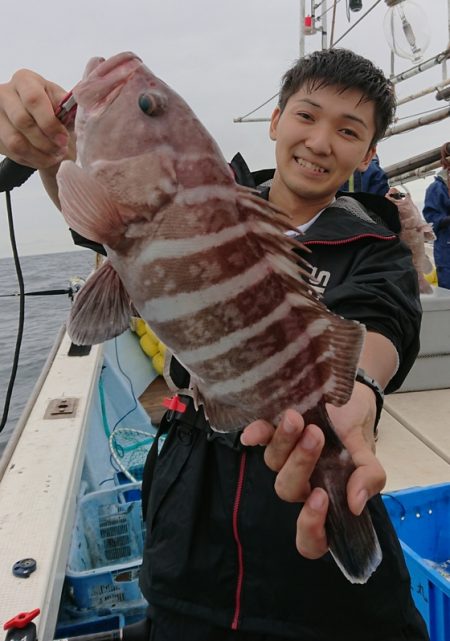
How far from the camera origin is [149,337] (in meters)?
7.77

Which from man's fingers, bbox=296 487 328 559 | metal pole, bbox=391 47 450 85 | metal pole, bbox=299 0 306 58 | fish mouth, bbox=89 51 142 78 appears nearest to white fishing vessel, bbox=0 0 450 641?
man's fingers, bbox=296 487 328 559

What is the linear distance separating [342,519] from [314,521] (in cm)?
9

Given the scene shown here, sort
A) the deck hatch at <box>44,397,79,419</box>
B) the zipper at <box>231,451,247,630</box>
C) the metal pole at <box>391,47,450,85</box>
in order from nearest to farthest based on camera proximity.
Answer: the zipper at <box>231,451,247,630</box> < the deck hatch at <box>44,397,79,419</box> < the metal pole at <box>391,47,450,85</box>

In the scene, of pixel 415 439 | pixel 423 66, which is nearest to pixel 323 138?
pixel 415 439

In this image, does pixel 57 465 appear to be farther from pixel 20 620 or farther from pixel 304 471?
pixel 304 471

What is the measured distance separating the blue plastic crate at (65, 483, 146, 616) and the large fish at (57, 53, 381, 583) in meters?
1.81

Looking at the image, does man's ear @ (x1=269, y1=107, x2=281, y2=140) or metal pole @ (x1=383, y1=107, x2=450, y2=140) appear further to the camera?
metal pole @ (x1=383, y1=107, x2=450, y2=140)

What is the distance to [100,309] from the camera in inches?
61.2

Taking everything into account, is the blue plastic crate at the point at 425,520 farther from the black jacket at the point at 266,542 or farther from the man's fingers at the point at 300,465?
the man's fingers at the point at 300,465

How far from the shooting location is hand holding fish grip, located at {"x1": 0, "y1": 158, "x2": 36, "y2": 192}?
6.36 ft

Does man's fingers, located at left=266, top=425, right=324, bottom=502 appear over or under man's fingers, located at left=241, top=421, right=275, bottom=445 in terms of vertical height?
under

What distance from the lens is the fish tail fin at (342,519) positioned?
1408 millimetres

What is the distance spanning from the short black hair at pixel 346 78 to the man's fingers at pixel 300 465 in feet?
5.25

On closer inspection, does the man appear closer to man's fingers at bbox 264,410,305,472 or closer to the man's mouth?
the man's mouth
